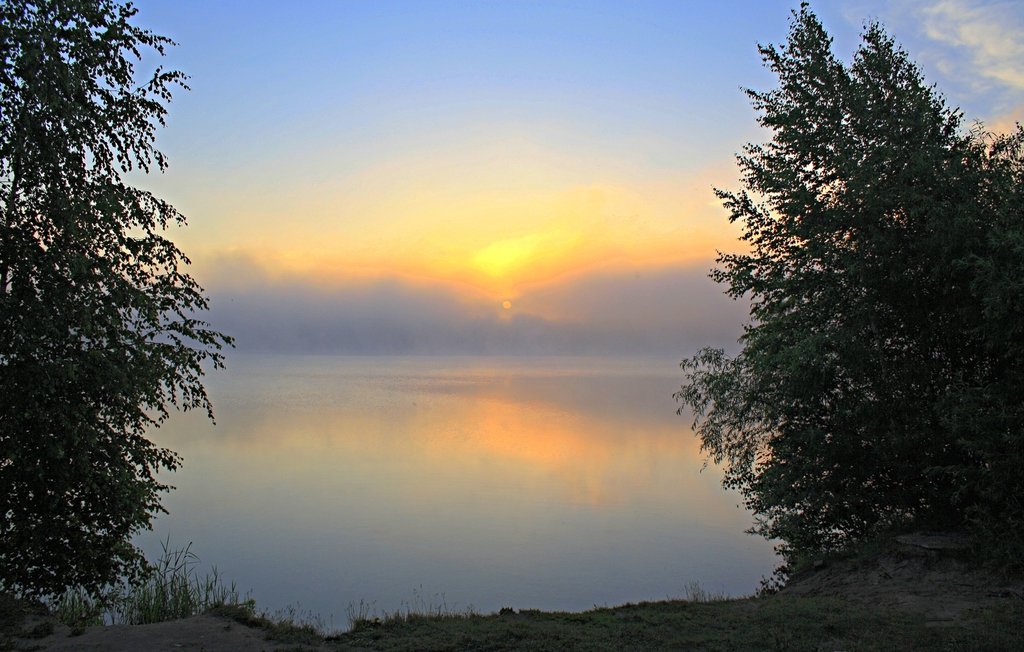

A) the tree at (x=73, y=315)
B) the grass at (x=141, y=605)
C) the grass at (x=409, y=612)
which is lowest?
the grass at (x=409, y=612)

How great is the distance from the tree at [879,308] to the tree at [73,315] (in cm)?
1369

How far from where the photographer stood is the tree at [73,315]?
11094mm

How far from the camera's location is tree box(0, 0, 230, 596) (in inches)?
437

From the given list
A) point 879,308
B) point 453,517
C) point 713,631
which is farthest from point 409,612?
point 453,517

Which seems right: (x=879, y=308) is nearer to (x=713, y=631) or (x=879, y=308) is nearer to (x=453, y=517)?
(x=713, y=631)

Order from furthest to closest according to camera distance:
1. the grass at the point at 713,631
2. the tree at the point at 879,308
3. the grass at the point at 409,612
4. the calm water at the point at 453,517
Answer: the calm water at the point at 453,517, the tree at the point at 879,308, the grass at the point at 409,612, the grass at the point at 713,631

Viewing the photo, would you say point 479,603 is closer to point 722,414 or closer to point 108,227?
point 722,414

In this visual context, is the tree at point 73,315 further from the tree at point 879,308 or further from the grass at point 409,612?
the tree at point 879,308

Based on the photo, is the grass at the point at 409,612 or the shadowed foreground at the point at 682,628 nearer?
the shadowed foreground at the point at 682,628

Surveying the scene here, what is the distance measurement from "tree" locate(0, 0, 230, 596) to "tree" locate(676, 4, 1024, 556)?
13694 millimetres

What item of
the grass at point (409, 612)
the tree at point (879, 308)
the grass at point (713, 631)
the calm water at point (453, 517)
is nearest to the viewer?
the grass at point (713, 631)

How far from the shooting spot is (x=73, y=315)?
436 inches

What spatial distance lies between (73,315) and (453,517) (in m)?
24.4

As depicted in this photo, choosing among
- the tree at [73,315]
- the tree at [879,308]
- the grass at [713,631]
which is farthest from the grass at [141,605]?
the tree at [879,308]
